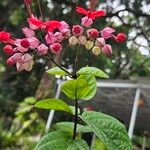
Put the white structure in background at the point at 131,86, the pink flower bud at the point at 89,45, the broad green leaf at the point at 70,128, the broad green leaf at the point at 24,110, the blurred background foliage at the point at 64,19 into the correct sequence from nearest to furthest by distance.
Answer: the pink flower bud at the point at 89,45
the broad green leaf at the point at 70,128
the blurred background foliage at the point at 64,19
the white structure in background at the point at 131,86
the broad green leaf at the point at 24,110

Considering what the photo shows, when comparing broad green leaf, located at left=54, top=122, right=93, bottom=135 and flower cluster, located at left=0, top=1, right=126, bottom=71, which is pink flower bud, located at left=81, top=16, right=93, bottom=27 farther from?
broad green leaf, located at left=54, top=122, right=93, bottom=135

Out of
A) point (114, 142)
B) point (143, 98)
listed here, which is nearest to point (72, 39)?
point (114, 142)

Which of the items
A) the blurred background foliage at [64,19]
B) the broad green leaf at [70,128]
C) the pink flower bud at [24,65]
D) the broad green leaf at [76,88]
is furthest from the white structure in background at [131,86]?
the pink flower bud at [24,65]

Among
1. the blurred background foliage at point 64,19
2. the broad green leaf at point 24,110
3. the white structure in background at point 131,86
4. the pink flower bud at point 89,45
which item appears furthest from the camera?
the broad green leaf at point 24,110

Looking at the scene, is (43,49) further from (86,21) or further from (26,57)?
(86,21)

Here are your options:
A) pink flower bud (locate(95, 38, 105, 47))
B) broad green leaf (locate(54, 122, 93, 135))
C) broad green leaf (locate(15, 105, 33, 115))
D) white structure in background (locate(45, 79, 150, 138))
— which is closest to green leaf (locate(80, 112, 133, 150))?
broad green leaf (locate(54, 122, 93, 135))

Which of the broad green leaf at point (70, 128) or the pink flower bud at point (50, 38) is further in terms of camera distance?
the broad green leaf at point (70, 128)

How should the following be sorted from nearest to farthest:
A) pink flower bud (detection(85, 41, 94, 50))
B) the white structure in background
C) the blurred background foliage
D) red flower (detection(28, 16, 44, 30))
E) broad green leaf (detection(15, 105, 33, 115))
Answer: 1. red flower (detection(28, 16, 44, 30))
2. pink flower bud (detection(85, 41, 94, 50))
3. the blurred background foliage
4. the white structure in background
5. broad green leaf (detection(15, 105, 33, 115))

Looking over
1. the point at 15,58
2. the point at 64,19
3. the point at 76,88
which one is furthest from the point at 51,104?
the point at 64,19

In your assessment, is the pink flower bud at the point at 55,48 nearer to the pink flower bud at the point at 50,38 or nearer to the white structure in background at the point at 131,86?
the pink flower bud at the point at 50,38
